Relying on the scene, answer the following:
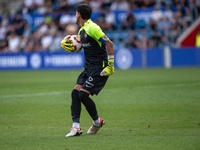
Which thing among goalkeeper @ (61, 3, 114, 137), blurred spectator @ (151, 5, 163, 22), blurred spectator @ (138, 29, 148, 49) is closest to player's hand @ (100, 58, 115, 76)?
goalkeeper @ (61, 3, 114, 137)

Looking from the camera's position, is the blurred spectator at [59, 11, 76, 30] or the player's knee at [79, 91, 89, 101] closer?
the player's knee at [79, 91, 89, 101]

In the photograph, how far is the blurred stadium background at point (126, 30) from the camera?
25094mm

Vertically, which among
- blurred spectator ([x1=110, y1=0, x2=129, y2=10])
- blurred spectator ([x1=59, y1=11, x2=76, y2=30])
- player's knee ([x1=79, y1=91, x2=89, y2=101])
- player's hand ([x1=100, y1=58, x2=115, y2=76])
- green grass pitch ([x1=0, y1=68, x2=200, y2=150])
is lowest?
green grass pitch ([x1=0, y1=68, x2=200, y2=150])

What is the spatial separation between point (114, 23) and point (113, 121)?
20.0 meters

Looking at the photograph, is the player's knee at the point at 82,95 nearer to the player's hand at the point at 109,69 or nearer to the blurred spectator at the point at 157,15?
the player's hand at the point at 109,69

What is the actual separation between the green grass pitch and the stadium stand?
1344cm

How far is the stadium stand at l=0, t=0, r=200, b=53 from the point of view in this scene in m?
25.5

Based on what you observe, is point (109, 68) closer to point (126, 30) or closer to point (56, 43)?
point (126, 30)

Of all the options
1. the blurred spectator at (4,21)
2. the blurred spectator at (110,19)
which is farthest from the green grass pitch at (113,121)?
the blurred spectator at (4,21)

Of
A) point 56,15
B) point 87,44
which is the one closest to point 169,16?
point 56,15

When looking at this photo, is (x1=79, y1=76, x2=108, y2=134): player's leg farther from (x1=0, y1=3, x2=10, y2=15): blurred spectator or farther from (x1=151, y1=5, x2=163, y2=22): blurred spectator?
(x1=0, y1=3, x2=10, y2=15): blurred spectator

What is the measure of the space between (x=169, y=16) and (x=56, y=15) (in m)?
8.53

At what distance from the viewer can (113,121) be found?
7320mm

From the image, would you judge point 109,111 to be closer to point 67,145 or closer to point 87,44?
point 87,44
